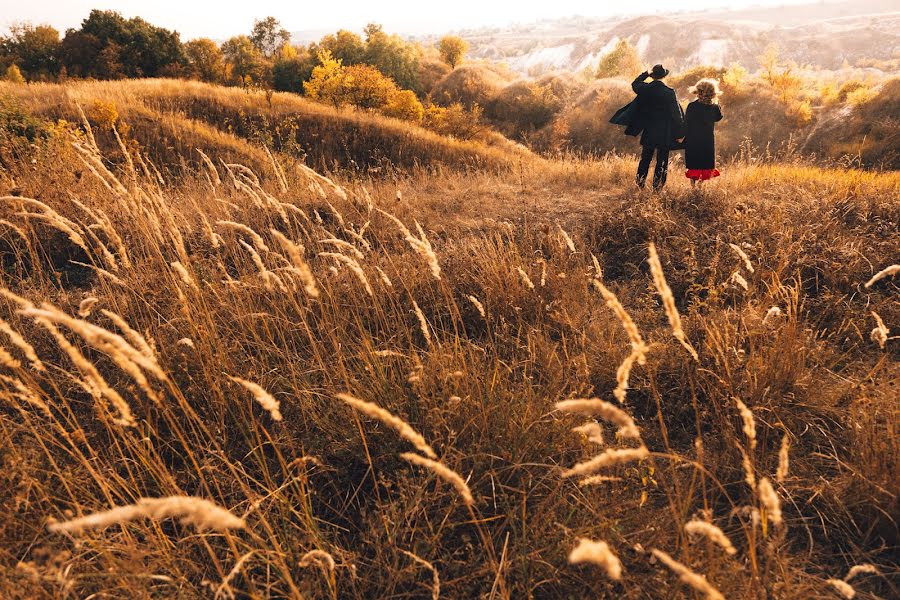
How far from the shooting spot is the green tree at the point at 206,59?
44.1 meters

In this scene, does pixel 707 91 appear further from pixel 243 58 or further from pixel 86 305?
pixel 243 58

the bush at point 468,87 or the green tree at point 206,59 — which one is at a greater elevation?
the green tree at point 206,59

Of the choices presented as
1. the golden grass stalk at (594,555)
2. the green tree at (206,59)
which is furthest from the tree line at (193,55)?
the golden grass stalk at (594,555)

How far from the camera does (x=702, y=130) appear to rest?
684 cm

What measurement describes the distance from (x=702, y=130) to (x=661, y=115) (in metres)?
0.62

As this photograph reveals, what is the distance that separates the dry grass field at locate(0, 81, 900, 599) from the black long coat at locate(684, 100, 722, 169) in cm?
161

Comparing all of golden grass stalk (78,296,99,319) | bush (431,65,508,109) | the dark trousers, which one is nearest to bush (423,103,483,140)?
bush (431,65,508,109)

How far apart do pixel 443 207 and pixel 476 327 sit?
12.3ft

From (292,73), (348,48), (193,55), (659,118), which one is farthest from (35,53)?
(659,118)

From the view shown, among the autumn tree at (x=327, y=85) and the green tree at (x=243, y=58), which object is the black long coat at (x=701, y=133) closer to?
the autumn tree at (x=327, y=85)

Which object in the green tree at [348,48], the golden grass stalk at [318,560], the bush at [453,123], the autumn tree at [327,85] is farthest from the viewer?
the green tree at [348,48]

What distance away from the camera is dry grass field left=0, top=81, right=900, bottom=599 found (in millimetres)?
1610

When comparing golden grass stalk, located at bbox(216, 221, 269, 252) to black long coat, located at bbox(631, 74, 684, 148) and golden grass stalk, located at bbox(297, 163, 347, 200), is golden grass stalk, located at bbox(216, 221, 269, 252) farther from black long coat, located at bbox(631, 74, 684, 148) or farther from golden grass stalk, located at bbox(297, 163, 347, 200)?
black long coat, located at bbox(631, 74, 684, 148)

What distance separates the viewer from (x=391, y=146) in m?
18.2
